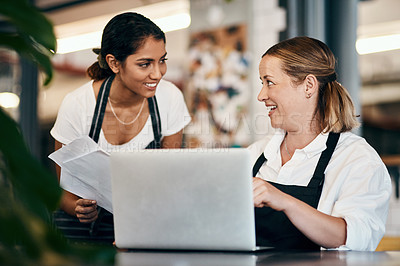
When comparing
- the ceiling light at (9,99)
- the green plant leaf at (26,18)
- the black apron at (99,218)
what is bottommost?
the black apron at (99,218)

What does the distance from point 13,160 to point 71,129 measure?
4.31 ft

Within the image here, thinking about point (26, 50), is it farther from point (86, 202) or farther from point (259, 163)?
point (259, 163)

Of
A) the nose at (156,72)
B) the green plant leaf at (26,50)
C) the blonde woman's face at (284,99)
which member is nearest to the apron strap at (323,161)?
the blonde woman's face at (284,99)

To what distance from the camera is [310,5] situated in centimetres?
306

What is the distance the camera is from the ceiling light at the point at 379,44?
150 inches

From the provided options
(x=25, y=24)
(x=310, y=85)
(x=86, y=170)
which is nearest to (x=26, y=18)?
(x=25, y=24)

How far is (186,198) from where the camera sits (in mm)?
1249

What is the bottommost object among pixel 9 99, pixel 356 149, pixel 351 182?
pixel 351 182

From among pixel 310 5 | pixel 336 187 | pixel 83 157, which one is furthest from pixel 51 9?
pixel 336 187

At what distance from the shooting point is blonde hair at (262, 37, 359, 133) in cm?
179

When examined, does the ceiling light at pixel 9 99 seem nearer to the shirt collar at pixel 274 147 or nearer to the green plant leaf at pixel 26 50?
the shirt collar at pixel 274 147

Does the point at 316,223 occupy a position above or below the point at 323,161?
below

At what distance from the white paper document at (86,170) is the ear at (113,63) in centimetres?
36

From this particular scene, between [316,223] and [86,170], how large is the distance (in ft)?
2.63
